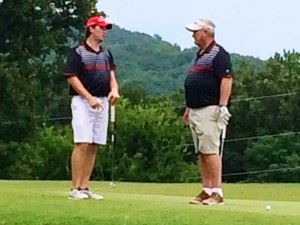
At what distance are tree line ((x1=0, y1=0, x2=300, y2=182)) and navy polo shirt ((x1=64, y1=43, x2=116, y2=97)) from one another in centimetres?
2812

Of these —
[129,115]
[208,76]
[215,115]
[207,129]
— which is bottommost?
[129,115]

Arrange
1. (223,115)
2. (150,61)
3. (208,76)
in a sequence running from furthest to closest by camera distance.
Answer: (150,61) < (208,76) < (223,115)

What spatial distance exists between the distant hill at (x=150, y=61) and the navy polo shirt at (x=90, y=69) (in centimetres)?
6949

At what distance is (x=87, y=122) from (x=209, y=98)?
129cm

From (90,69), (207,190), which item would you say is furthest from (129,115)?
(207,190)

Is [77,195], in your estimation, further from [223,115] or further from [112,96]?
[223,115]

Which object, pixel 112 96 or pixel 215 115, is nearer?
pixel 215 115

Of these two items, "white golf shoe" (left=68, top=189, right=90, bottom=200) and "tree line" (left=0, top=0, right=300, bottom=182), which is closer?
"white golf shoe" (left=68, top=189, right=90, bottom=200)

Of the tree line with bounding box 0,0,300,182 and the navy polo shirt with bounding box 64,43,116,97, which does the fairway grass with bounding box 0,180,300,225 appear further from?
the tree line with bounding box 0,0,300,182

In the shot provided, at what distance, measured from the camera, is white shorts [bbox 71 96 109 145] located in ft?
35.0

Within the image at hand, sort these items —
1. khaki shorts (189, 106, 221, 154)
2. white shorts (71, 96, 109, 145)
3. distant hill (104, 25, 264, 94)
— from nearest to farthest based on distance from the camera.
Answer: khaki shorts (189, 106, 221, 154) < white shorts (71, 96, 109, 145) < distant hill (104, 25, 264, 94)

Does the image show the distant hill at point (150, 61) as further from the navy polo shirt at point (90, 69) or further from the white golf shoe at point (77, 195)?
the white golf shoe at point (77, 195)

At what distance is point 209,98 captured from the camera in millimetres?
10531

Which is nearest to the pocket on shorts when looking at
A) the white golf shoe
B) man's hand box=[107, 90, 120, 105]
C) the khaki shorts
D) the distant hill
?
the khaki shorts
